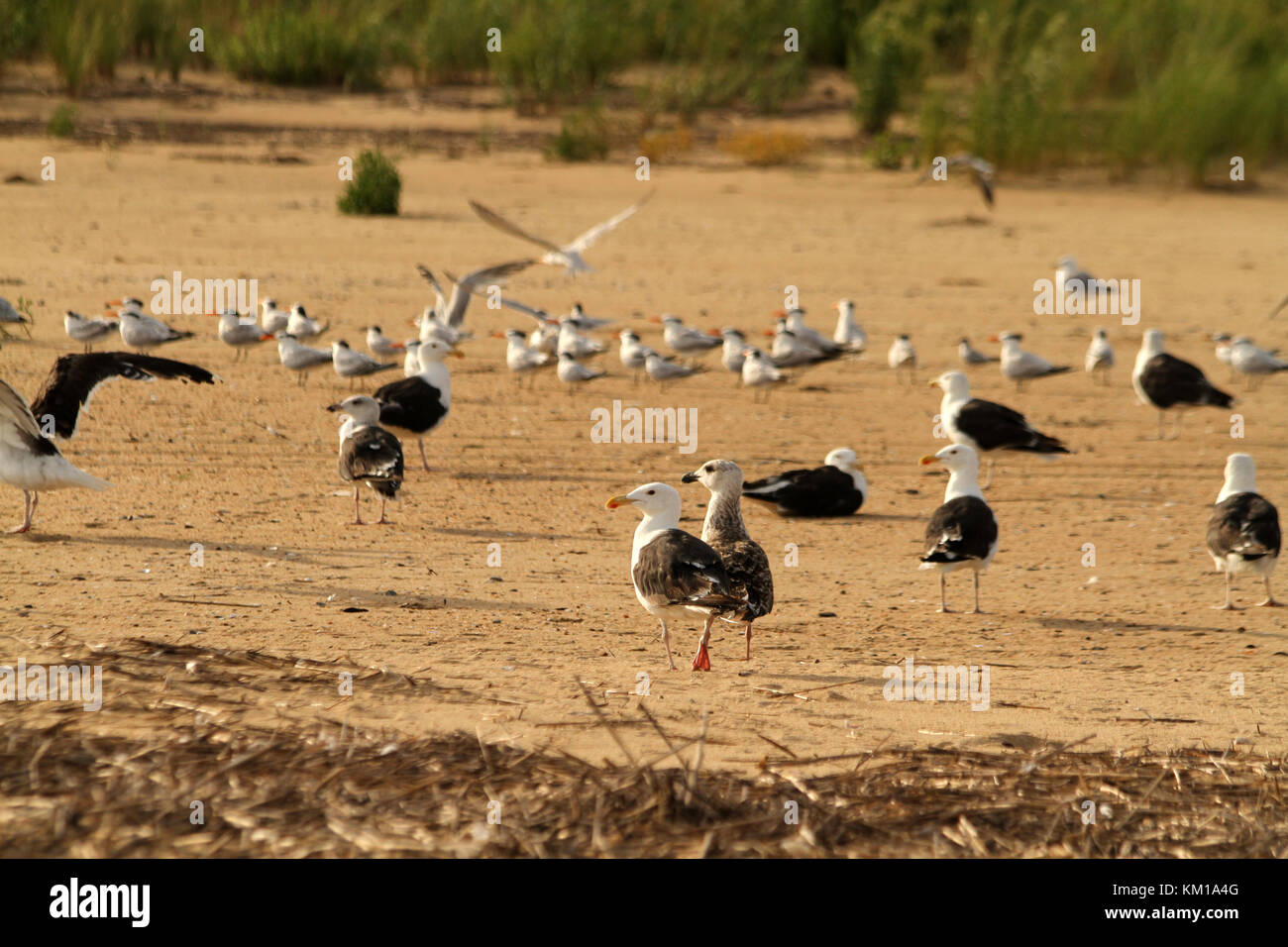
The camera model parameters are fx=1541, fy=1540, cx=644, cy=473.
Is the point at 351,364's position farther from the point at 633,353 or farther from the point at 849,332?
the point at 849,332

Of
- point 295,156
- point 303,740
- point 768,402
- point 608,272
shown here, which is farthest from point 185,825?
point 295,156

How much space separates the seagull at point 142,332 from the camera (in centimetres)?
1398

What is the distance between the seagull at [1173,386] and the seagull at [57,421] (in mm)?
8667

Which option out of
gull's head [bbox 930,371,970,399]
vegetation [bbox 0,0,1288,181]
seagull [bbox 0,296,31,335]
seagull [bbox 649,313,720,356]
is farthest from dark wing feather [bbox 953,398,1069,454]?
vegetation [bbox 0,0,1288,181]

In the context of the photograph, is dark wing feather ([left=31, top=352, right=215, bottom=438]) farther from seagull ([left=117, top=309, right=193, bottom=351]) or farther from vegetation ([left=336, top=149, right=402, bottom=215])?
vegetation ([left=336, top=149, right=402, bottom=215])

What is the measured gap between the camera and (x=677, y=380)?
50.6 feet

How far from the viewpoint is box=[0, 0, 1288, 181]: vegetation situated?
26828mm

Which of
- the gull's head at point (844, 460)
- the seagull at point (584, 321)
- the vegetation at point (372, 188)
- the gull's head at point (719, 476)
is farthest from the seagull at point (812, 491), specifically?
the vegetation at point (372, 188)

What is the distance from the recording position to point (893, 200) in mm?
24562

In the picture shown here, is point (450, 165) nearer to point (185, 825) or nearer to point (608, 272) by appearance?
point (608, 272)

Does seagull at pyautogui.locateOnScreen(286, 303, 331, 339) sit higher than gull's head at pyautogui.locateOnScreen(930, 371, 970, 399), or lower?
higher

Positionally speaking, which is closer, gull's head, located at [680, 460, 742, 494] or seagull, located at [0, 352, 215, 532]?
gull's head, located at [680, 460, 742, 494]

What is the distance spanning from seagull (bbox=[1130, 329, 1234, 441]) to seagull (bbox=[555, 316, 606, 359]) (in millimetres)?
5129

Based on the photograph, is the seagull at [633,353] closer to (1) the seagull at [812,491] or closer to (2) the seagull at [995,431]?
(2) the seagull at [995,431]
